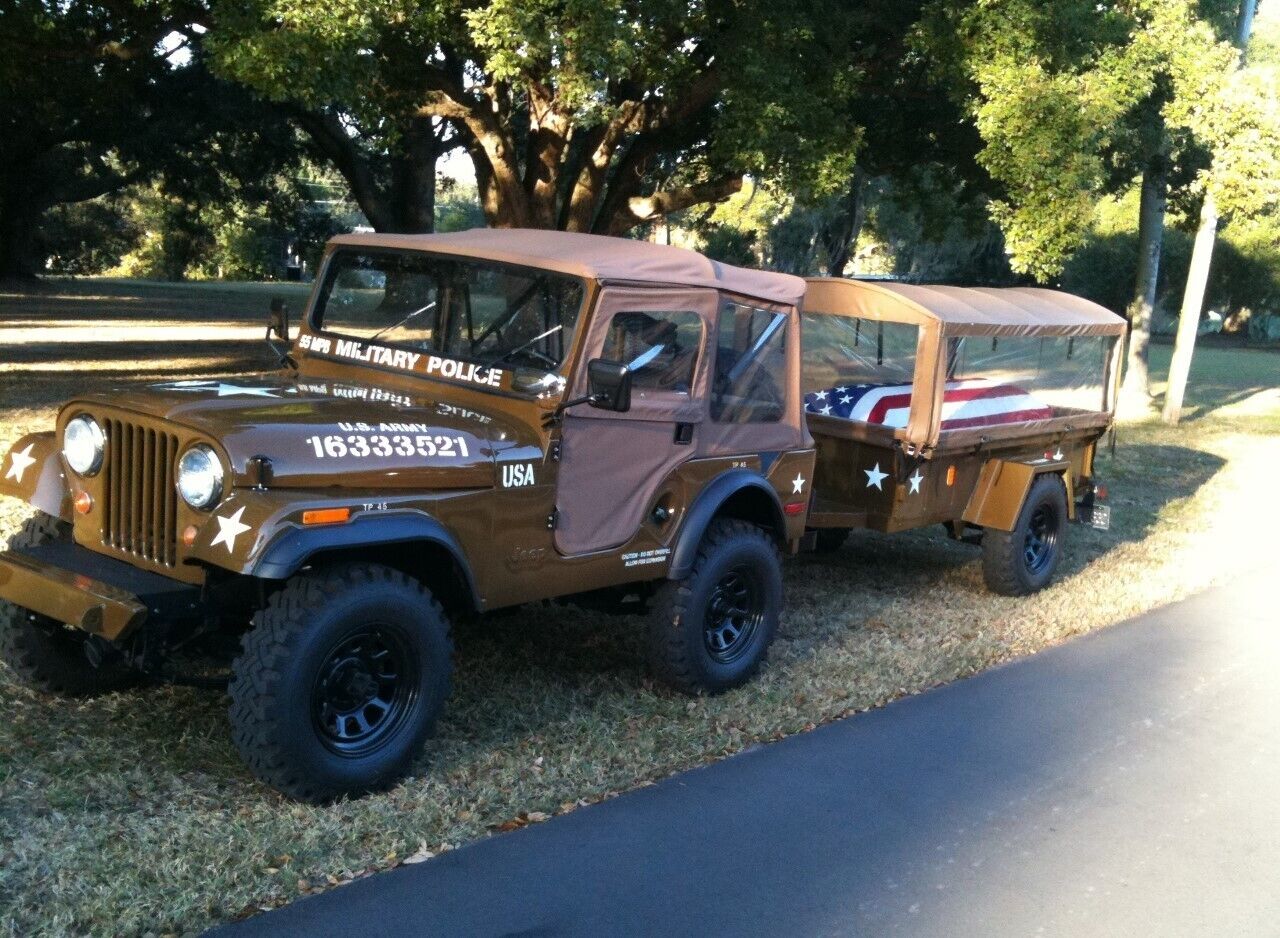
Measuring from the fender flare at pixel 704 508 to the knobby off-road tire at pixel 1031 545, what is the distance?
9.18 ft

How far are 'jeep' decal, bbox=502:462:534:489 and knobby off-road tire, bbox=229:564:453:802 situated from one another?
0.58 metres

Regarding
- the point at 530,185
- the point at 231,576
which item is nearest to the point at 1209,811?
the point at 231,576

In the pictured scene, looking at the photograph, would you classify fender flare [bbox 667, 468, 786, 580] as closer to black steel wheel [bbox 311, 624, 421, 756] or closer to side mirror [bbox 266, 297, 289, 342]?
black steel wheel [bbox 311, 624, 421, 756]

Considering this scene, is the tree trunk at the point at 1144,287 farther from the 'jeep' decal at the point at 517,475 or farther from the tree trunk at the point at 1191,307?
the 'jeep' decal at the point at 517,475

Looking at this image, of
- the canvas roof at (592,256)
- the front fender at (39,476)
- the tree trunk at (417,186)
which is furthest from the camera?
the tree trunk at (417,186)

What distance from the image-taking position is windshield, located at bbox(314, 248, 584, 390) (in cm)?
573

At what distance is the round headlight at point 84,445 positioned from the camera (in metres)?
5.06

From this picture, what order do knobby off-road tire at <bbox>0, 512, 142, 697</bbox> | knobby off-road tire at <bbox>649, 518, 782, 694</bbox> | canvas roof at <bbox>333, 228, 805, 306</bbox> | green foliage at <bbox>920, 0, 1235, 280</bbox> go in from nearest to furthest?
knobby off-road tire at <bbox>0, 512, 142, 697</bbox>, canvas roof at <bbox>333, 228, 805, 306</bbox>, knobby off-road tire at <bbox>649, 518, 782, 694</bbox>, green foliage at <bbox>920, 0, 1235, 280</bbox>

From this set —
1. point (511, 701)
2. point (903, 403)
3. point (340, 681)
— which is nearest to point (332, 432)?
point (340, 681)

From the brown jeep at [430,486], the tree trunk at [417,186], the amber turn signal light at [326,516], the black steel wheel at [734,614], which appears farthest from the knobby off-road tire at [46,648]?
the tree trunk at [417,186]

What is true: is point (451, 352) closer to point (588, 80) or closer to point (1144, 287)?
point (588, 80)

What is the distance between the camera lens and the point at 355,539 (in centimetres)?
469

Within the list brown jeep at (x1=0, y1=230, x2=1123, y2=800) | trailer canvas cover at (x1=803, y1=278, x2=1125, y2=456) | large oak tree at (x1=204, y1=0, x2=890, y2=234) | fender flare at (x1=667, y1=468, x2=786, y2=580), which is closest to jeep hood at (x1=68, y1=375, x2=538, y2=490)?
brown jeep at (x1=0, y1=230, x2=1123, y2=800)

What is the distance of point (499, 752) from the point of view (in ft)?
18.0
